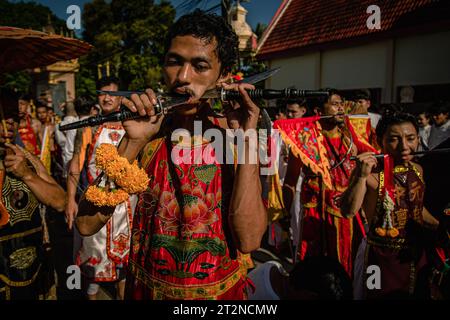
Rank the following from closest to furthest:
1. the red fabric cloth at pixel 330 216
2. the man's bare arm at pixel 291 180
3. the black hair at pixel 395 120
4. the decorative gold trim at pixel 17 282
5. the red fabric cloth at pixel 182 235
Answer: the red fabric cloth at pixel 182 235 < the decorative gold trim at pixel 17 282 < the black hair at pixel 395 120 < the red fabric cloth at pixel 330 216 < the man's bare arm at pixel 291 180

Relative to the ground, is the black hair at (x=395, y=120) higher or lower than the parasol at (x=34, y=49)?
lower

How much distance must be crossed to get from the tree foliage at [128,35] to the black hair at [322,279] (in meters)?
23.0

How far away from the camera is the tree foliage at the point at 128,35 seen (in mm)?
25172

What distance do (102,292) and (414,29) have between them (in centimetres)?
870

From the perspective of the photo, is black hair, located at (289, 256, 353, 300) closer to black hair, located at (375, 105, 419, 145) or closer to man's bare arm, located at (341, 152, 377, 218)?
man's bare arm, located at (341, 152, 377, 218)

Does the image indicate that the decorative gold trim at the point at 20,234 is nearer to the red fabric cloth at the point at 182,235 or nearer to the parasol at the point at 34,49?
the parasol at the point at 34,49

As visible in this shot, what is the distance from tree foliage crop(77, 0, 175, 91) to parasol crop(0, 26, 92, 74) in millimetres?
22187

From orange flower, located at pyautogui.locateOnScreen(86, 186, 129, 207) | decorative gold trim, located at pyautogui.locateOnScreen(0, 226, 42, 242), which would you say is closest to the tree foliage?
decorative gold trim, located at pyautogui.locateOnScreen(0, 226, 42, 242)

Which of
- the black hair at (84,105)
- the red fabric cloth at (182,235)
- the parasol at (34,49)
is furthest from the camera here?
the black hair at (84,105)

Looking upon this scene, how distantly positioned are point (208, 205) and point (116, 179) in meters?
0.42

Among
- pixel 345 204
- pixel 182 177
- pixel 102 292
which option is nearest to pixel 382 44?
pixel 345 204

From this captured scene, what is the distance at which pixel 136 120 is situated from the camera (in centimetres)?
153

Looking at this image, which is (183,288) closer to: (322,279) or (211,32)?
(322,279)

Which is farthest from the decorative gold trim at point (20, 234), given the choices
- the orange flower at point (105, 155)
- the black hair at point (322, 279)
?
the black hair at point (322, 279)
